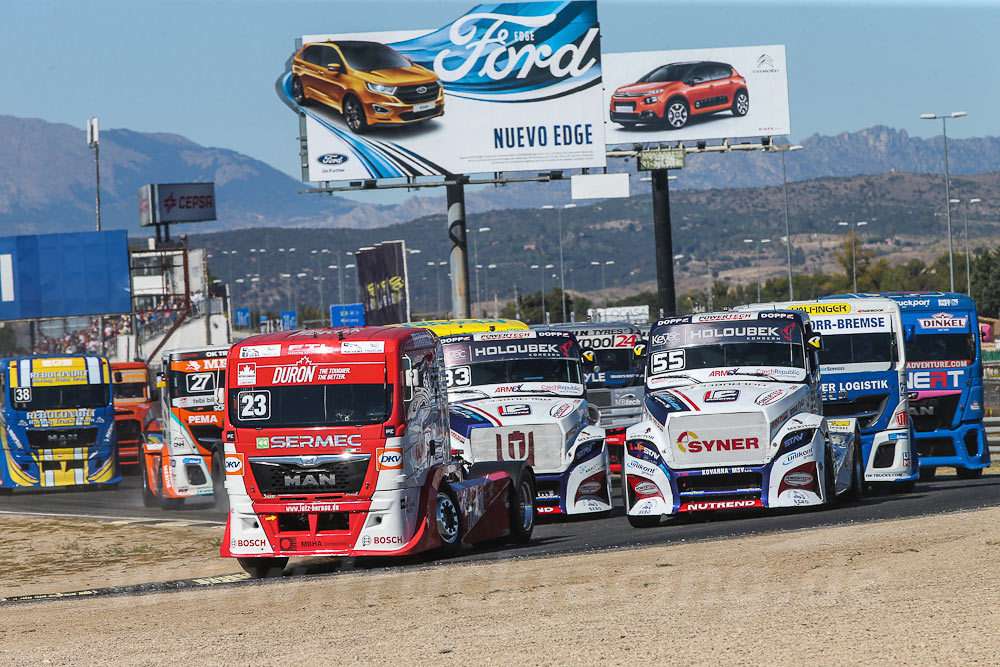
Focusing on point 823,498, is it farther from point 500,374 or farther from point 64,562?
point 64,562

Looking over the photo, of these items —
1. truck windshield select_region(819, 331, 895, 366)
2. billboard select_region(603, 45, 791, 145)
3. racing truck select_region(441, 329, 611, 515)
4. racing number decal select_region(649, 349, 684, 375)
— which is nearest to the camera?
racing number decal select_region(649, 349, 684, 375)

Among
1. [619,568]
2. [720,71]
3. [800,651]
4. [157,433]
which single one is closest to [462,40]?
[720,71]

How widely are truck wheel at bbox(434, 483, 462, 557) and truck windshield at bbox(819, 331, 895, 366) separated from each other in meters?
8.09

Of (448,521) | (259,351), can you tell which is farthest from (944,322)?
(259,351)

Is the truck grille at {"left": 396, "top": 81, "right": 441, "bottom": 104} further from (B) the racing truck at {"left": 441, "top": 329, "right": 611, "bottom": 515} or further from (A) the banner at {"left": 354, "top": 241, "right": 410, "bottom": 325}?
(B) the racing truck at {"left": 441, "top": 329, "right": 611, "bottom": 515}

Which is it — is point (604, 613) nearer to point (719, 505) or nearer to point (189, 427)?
point (719, 505)

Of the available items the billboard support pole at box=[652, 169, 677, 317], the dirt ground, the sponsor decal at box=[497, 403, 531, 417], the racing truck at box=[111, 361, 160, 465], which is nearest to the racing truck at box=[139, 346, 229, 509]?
the sponsor decal at box=[497, 403, 531, 417]

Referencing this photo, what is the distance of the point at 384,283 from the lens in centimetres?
5634

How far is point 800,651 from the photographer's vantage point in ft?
28.5

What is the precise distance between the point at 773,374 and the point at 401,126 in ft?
95.8

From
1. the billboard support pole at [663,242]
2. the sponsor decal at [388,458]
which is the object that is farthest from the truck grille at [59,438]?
the billboard support pole at [663,242]

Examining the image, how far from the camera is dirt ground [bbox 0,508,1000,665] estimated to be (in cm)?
905

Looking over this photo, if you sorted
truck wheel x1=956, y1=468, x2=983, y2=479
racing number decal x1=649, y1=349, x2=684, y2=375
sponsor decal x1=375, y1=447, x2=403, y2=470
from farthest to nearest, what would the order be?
truck wheel x1=956, y1=468, x2=983, y2=479 < racing number decal x1=649, y1=349, x2=684, y2=375 < sponsor decal x1=375, y1=447, x2=403, y2=470

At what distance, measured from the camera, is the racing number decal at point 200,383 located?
25391 millimetres
